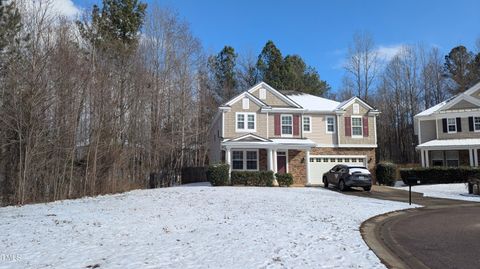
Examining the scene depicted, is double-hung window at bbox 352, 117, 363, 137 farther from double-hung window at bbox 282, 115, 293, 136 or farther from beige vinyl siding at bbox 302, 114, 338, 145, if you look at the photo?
double-hung window at bbox 282, 115, 293, 136

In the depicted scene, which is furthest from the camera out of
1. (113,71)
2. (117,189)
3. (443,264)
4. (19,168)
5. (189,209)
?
(113,71)

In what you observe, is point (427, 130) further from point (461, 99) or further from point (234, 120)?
point (234, 120)

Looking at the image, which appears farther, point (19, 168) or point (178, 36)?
point (178, 36)

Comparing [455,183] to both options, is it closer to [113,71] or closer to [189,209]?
[189,209]

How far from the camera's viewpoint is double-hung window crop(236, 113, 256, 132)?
29.5 m

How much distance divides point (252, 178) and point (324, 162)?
8550 mm

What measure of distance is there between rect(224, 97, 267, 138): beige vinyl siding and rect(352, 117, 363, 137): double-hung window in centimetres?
751

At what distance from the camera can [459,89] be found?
4838cm

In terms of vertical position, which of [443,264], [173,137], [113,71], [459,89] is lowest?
[443,264]

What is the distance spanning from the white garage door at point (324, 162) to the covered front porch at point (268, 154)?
5.46 feet

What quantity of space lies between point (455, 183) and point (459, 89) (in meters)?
24.6

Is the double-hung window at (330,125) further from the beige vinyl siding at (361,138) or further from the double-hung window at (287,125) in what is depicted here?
the double-hung window at (287,125)

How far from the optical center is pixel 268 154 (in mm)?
28250

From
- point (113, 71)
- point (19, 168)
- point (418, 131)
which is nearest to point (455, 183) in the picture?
point (418, 131)
